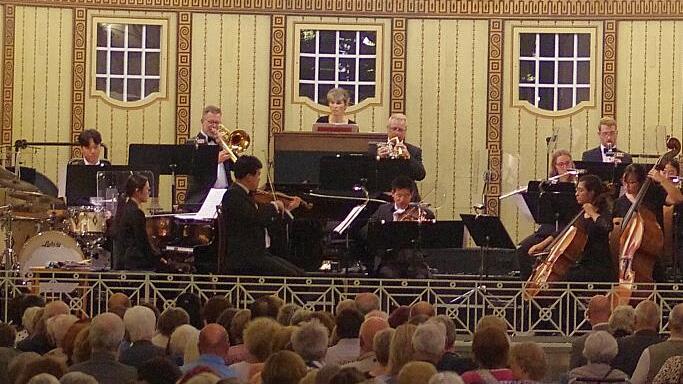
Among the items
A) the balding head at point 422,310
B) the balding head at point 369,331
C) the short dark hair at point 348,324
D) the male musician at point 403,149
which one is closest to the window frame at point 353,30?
the male musician at point 403,149

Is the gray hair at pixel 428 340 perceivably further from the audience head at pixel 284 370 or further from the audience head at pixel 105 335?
the audience head at pixel 105 335

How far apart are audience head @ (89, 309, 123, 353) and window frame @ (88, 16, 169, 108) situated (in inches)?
413

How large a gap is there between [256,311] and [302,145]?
17.4 feet

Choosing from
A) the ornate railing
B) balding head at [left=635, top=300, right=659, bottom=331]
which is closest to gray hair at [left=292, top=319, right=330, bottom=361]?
balding head at [left=635, top=300, right=659, bottom=331]

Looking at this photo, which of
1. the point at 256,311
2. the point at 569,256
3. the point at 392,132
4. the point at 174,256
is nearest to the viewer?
the point at 256,311

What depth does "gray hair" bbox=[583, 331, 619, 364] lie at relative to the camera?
773 centimetres

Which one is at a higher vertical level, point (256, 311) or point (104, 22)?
point (104, 22)

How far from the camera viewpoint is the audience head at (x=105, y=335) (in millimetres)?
7445

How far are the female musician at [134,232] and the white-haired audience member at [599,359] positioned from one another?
5.21 metres

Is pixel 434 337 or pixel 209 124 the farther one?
pixel 209 124

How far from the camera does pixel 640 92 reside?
17.8 metres

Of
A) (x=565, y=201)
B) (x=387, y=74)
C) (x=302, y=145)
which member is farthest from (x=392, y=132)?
(x=387, y=74)

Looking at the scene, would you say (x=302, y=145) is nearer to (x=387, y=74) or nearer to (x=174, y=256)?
(x=174, y=256)

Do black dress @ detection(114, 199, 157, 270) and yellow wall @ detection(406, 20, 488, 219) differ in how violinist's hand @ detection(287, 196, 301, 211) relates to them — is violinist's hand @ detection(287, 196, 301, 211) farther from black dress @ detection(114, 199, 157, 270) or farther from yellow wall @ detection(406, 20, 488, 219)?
yellow wall @ detection(406, 20, 488, 219)
